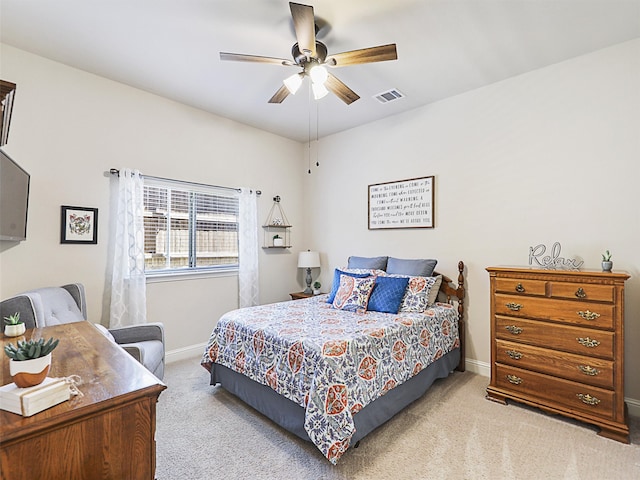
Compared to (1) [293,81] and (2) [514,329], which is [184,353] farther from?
(2) [514,329]

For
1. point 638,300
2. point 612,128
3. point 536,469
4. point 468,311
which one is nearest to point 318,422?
point 536,469

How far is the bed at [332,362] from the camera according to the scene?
1.85 meters

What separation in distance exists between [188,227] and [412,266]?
8.71 ft

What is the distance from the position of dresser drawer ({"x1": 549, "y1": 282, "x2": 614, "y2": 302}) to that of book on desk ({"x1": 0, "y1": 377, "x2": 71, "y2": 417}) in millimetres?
2950

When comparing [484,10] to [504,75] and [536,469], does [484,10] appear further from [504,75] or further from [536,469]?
[536,469]

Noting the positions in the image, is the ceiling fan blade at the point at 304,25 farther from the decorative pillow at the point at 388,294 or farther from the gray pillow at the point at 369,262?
the gray pillow at the point at 369,262

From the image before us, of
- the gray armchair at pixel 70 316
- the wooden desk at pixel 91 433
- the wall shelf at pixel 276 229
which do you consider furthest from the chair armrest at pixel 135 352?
the wall shelf at pixel 276 229

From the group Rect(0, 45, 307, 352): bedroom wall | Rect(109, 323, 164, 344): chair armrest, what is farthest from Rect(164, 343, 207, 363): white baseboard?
Rect(109, 323, 164, 344): chair armrest

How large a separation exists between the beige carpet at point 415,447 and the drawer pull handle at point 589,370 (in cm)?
40

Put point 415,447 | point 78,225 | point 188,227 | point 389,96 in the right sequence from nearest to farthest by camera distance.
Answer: point 415,447 → point 78,225 → point 389,96 → point 188,227

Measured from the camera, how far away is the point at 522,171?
2961 mm

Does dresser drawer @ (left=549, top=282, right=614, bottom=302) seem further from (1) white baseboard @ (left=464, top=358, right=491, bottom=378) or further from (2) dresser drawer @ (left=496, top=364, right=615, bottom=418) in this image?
(1) white baseboard @ (left=464, top=358, right=491, bottom=378)

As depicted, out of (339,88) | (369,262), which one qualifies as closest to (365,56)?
(339,88)

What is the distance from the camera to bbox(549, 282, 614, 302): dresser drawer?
2.17 meters
